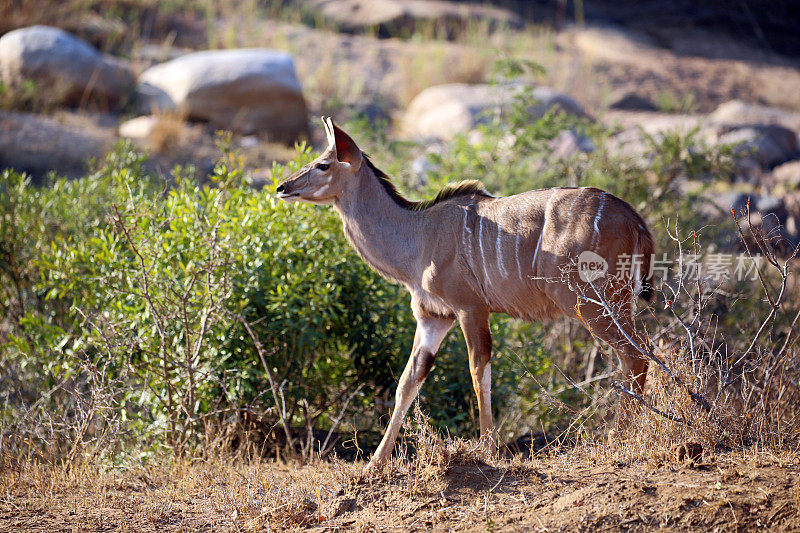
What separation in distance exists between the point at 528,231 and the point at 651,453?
1.58 m

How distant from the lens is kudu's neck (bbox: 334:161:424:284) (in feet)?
18.4

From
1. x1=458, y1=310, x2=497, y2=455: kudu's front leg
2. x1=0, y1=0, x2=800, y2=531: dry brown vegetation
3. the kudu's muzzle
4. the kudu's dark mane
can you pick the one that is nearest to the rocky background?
the kudu's dark mane

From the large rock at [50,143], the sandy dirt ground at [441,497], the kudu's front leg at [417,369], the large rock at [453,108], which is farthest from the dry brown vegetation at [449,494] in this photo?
the large rock at [453,108]

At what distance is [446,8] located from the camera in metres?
21.1

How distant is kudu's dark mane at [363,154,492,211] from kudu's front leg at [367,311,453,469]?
0.78 meters

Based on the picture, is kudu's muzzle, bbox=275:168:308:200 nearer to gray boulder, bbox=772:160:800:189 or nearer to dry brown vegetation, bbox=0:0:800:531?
dry brown vegetation, bbox=0:0:800:531

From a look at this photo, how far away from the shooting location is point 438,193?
5.78 m

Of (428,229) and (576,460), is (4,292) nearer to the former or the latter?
(428,229)

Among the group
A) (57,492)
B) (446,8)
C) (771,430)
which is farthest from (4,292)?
(446,8)

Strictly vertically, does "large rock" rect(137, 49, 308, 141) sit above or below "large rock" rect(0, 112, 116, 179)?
above

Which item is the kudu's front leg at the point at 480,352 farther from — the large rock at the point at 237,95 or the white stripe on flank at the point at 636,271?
the large rock at the point at 237,95

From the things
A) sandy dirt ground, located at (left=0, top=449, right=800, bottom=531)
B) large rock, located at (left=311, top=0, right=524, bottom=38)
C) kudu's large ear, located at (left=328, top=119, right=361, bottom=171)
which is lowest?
sandy dirt ground, located at (left=0, top=449, right=800, bottom=531)

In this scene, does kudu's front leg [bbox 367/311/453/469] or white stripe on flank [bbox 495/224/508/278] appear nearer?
kudu's front leg [bbox 367/311/453/469]

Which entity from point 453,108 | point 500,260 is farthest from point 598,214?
point 453,108
